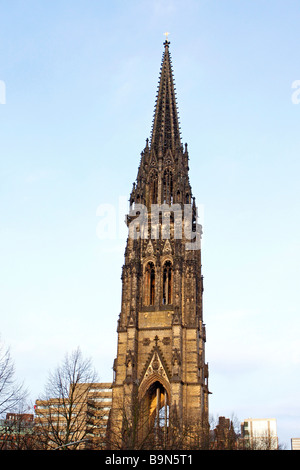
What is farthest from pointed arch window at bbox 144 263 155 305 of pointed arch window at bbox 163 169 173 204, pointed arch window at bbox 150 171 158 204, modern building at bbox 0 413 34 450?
modern building at bbox 0 413 34 450

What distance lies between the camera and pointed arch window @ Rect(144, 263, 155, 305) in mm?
55541

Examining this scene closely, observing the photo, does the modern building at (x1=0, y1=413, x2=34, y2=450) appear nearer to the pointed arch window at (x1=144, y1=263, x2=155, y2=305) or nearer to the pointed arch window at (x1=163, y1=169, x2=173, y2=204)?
the pointed arch window at (x1=144, y1=263, x2=155, y2=305)

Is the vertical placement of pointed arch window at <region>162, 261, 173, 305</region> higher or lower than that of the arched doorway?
higher

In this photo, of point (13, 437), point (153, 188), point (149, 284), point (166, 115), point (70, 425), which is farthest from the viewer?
point (166, 115)

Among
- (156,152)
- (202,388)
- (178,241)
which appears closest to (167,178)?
(156,152)

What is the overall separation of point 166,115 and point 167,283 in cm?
2239

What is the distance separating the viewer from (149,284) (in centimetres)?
5616

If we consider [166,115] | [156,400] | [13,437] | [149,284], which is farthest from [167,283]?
[166,115]

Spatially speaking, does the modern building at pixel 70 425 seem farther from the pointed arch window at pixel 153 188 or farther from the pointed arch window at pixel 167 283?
the pointed arch window at pixel 153 188

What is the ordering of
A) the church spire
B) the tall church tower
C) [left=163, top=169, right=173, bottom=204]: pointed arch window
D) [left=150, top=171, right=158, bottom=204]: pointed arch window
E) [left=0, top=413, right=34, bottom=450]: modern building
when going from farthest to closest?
the church spire
[left=163, top=169, right=173, bottom=204]: pointed arch window
[left=150, top=171, right=158, bottom=204]: pointed arch window
the tall church tower
[left=0, top=413, right=34, bottom=450]: modern building

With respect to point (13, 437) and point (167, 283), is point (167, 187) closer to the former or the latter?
point (167, 283)

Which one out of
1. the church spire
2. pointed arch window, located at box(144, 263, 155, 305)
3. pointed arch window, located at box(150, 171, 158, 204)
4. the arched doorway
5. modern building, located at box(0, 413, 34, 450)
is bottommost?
modern building, located at box(0, 413, 34, 450)
